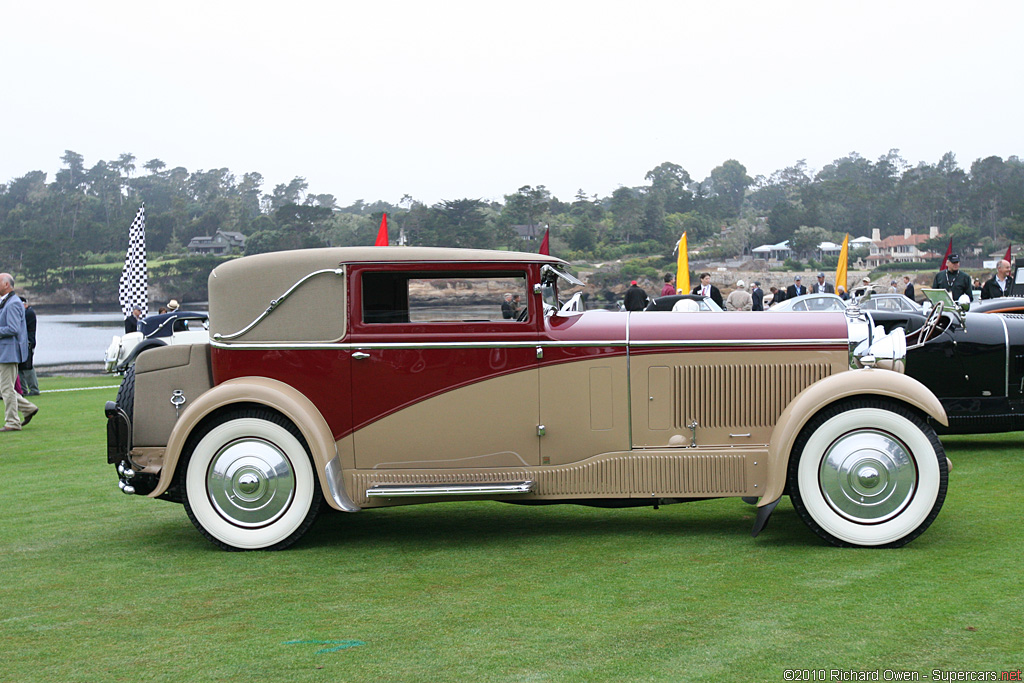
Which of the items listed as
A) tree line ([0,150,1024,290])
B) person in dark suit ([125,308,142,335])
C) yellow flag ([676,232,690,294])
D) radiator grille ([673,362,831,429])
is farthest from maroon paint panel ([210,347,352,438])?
tree line ([0,150,1024,290])

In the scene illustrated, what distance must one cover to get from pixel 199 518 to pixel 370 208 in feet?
428

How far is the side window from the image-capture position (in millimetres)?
5410

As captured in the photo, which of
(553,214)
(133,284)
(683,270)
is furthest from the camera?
(553,214)

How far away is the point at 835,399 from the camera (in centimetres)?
510

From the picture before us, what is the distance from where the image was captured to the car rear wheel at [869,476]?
5016mm

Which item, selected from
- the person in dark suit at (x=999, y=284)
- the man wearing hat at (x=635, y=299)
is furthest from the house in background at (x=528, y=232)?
the person in dark suit at (x=999, y=284)

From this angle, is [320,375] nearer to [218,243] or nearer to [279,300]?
[279,300]

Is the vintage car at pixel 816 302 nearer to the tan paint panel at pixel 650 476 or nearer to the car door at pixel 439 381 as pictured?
the tan paint panel at pixel 650 476

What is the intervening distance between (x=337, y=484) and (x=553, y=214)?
95.8 metres

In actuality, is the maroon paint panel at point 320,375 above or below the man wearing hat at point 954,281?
below

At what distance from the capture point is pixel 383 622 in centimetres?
388

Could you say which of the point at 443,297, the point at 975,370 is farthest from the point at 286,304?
the point at 975,370

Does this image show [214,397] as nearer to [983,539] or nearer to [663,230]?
[983,539]

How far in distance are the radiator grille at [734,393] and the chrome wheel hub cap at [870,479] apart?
1.53ft
